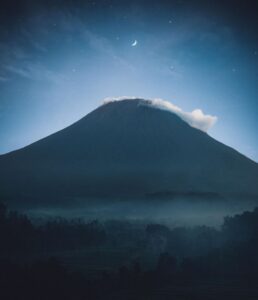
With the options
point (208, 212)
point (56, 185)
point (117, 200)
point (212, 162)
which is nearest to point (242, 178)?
point (212, 162)

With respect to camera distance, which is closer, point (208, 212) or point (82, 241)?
point (82, 241)

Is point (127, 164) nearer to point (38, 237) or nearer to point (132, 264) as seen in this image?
point (38, 237)

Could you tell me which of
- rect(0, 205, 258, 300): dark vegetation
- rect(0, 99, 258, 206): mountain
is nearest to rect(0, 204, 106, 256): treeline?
rect(0, 205, 258, 300): dark vegetation

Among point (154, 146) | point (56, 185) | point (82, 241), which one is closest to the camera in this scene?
point (82, 241)

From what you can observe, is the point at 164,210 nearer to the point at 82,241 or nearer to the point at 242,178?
the point at 242,178

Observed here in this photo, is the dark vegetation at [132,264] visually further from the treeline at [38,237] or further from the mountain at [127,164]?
the mountain at [127,164]

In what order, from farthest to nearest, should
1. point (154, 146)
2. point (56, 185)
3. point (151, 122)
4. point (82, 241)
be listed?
point (151, 122) → point (154, 146) → point (56, 185) → point (82, 241)

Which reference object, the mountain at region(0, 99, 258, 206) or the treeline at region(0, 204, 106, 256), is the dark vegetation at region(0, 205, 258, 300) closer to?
the treeline at region(0, 204, 106, 256)
